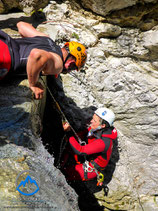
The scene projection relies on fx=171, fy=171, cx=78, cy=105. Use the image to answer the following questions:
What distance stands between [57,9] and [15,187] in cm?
527

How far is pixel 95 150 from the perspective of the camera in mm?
4301

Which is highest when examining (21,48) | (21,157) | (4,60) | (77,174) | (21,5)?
(21,5)

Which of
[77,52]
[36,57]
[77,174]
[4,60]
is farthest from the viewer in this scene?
[77,174]

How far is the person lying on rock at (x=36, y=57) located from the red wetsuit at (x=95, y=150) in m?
1.86

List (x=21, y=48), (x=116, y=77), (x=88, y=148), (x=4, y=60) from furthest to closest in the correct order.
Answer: (x=116, y=77) → (x=88, y=148) → (x=21, y=48) → (x=4, y=60)

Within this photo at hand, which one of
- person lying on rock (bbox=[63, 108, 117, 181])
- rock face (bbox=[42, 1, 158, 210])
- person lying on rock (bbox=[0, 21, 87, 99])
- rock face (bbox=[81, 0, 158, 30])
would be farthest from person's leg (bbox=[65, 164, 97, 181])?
rock face (bbox=[81, 0, 158, 30])

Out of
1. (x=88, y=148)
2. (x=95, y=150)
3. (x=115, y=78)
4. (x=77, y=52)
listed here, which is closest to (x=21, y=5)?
(x=77, y=52)

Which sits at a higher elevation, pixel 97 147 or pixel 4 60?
pixel 4 60

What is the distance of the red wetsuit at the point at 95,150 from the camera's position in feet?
14.0

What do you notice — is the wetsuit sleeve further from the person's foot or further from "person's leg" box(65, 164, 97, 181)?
the person's foot

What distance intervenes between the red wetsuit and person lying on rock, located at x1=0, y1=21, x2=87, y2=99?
1859 mm

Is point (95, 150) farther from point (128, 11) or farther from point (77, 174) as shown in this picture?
point (128, 11)

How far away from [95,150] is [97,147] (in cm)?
9

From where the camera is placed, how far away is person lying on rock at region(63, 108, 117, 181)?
14.1ft
